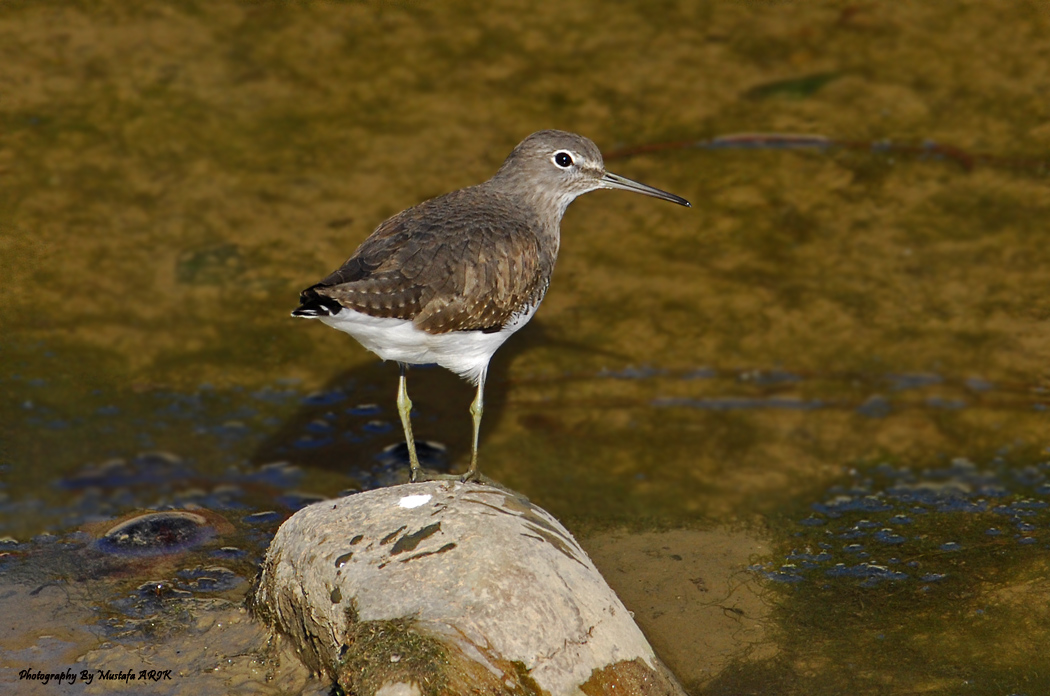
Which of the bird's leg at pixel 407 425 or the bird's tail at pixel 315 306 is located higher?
the bird's tail at pixel 315 306

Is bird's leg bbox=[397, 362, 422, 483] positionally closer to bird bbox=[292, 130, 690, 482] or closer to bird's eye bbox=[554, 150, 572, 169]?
bird bbox=[292, 130, 690, 482]

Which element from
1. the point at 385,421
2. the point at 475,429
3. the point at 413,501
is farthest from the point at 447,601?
the point at 385,421

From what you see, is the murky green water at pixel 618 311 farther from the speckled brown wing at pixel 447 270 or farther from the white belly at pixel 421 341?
the speckled brown wing at pixel 447 270

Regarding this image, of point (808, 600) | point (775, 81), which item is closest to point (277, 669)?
point (808, 600)

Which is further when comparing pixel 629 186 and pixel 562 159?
pixel 629 186

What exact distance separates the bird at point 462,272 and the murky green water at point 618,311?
3.98 ft

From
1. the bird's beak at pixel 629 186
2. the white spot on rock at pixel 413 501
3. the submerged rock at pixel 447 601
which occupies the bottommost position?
the submerged rock at pixel 447 601

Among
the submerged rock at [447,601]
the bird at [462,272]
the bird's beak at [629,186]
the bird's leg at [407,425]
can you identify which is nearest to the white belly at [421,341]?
the bird at [462,272]

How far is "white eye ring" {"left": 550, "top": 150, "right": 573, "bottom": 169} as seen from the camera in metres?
7.91

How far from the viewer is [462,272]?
22.4 ft

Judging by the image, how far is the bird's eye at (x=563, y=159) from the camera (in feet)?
26.0

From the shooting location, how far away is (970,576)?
256 inches

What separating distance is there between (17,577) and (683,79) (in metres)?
→ 7.31

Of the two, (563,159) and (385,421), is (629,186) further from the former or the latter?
(385,421)
